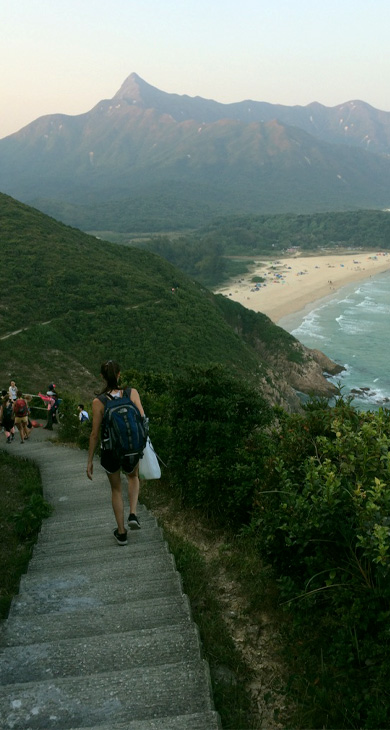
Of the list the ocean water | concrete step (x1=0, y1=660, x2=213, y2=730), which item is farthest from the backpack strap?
the ocean water

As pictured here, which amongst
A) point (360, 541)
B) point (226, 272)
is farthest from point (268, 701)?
point (226, 272)

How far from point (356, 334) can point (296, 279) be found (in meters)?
38.7

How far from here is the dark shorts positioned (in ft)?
15.3

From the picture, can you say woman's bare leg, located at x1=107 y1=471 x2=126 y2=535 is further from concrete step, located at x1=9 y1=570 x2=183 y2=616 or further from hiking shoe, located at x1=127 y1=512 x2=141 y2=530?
concrete step, located at x1=9 y1=570 x2=183 y2=616

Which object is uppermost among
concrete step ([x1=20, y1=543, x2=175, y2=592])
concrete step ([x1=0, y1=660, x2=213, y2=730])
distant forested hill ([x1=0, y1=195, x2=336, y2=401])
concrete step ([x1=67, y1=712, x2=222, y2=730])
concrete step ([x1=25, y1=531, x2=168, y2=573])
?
concrete step ([x1=67, y1=712, x2=222, y2=730])

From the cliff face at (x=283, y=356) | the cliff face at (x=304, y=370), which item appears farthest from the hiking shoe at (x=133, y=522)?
the cliff face at (x=304, y=370)

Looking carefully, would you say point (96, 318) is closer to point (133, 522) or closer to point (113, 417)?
point (133, 522)

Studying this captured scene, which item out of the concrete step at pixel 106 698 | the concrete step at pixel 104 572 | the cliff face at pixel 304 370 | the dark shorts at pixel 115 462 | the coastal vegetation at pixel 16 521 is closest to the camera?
the concrete step at pixel 106 698

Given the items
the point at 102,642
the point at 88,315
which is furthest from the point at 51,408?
the point at 88,315

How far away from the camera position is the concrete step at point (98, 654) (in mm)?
2930

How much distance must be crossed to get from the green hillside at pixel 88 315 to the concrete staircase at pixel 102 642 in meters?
18.8

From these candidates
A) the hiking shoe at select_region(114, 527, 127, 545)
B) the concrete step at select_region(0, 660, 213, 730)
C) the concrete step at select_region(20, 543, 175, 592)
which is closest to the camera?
the concrete step at select_region(0, 660, 213, 730)

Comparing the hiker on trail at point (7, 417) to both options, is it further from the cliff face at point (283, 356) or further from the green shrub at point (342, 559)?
the cliff face at point (283, 356)

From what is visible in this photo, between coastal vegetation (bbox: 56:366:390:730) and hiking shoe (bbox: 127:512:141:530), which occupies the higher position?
coastal vegetation (bbox: 56:366:390:730)
